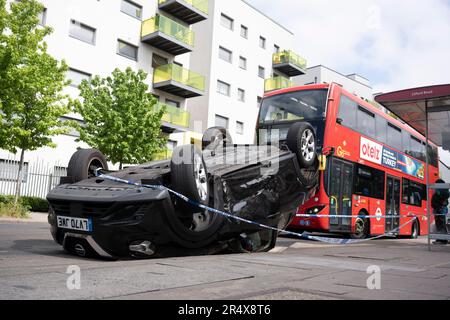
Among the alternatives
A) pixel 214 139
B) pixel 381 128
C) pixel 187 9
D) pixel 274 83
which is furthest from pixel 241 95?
pixel 214 139

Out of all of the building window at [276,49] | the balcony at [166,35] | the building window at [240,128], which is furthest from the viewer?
the building window at [276,49]

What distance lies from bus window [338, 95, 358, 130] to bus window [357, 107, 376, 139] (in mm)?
285

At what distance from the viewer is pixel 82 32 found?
2281cm

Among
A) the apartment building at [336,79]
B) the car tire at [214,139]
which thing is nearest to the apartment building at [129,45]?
the car tire at [214,139]

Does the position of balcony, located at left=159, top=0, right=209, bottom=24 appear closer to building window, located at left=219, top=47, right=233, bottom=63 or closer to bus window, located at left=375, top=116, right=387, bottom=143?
building window, located at left=219, top=47, right=233, bottom=63

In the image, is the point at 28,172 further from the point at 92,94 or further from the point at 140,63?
the point at 140,63

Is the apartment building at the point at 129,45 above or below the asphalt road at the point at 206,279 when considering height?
above

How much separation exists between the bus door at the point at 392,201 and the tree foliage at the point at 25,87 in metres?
11.0

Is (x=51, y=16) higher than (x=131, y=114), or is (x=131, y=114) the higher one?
(x=51, y=16)

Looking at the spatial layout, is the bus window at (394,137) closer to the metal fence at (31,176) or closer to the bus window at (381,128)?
the bus window at (381,128)

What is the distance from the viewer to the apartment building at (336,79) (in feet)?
155

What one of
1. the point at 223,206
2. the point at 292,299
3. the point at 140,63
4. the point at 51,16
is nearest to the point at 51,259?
the point at 223,206

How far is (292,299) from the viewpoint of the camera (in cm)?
299
